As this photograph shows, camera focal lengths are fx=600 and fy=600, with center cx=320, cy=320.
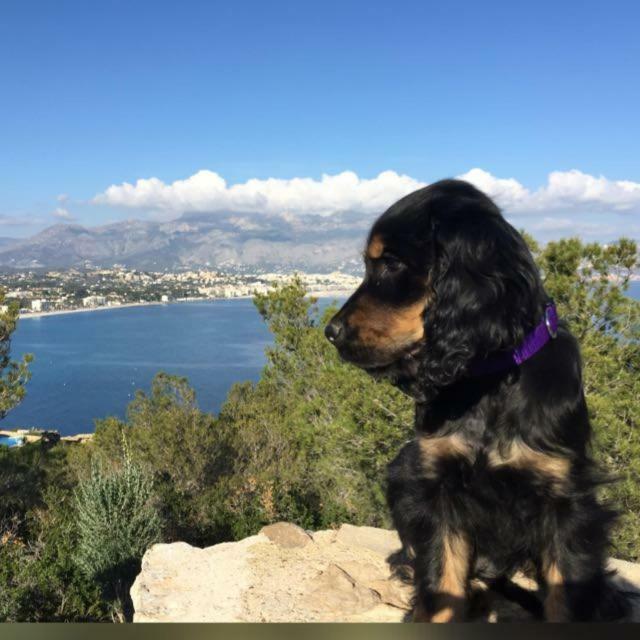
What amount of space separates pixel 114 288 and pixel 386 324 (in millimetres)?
46903

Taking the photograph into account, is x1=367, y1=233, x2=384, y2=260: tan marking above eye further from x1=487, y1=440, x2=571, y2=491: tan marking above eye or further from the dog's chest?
x1=487, y1=440, x2=571, y2=491: tan marking above eye

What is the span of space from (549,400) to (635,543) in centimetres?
561

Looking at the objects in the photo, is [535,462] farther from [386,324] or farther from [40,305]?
[40,305]

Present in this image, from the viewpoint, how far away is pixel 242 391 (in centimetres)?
2094

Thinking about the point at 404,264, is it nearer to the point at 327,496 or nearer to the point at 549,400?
the point at 549,400

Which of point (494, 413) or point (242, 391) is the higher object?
point (494, 413)

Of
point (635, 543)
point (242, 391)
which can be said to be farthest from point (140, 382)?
point (635, 543)

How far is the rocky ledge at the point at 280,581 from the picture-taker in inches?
146

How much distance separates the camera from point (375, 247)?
242 cm

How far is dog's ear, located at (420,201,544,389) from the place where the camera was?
213 centimetres

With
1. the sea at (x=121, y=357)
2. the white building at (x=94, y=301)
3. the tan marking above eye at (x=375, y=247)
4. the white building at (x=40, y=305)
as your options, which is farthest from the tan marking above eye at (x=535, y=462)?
the white building at (x=94, y=301)

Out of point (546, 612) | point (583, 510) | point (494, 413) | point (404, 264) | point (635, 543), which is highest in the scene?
point (404, 264)

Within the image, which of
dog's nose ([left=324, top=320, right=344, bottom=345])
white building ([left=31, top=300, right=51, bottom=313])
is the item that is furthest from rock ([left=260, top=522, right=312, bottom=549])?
white building ([left=31, top=300, right=51, bottom=313])

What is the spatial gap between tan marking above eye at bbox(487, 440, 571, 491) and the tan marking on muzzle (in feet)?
1.72
